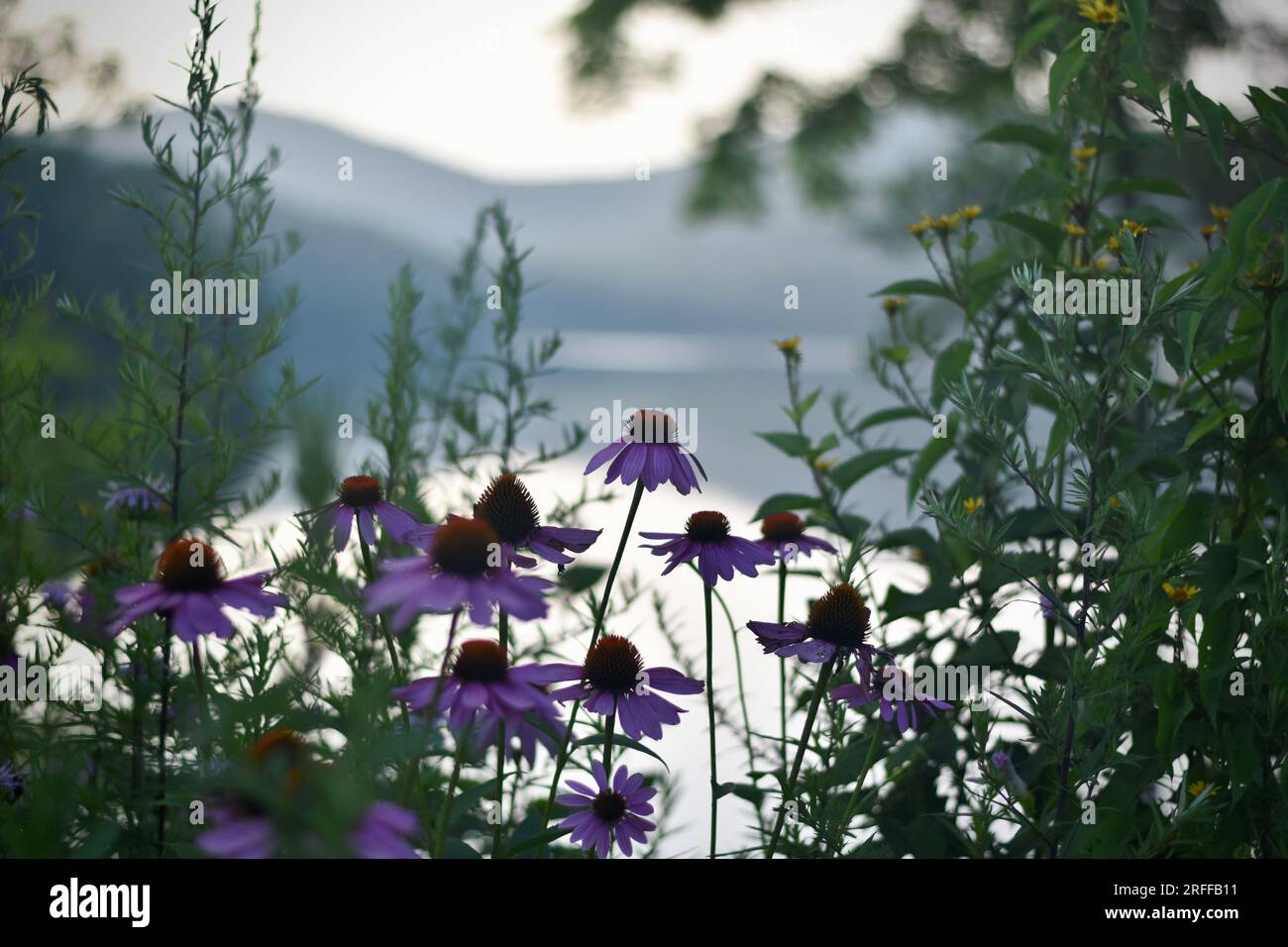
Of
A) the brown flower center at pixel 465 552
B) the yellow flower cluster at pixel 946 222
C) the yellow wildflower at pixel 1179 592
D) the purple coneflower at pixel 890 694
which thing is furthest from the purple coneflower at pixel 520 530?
the yellow flower cluster at pixel 946 222

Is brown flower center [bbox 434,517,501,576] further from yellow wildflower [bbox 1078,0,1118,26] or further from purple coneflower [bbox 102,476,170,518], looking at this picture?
yellow wildflower [bbox 1078,0,1118,26]

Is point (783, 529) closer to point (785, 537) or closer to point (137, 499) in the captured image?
point (785, 537)

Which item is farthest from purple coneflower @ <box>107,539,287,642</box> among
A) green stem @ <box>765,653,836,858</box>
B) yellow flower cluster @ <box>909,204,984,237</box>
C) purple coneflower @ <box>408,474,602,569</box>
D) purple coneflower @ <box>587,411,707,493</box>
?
yellow flower cluster @ <box>909,204,984,237</box>

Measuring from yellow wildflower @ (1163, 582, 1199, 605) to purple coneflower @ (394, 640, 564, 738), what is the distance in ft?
1.94

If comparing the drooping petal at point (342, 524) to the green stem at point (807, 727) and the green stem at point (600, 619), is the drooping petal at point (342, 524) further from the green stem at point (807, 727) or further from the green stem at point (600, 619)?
the green stem at point (807, 727)

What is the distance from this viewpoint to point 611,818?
77 cm

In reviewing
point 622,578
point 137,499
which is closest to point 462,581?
point 137,499

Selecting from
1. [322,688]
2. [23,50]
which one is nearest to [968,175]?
[23,50]

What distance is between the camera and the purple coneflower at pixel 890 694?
70cm

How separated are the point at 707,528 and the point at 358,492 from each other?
10.1 inches

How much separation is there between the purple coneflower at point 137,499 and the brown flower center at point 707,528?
42 centimetres

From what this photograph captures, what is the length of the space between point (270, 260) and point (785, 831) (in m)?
0.73

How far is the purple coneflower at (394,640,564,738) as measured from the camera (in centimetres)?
52
